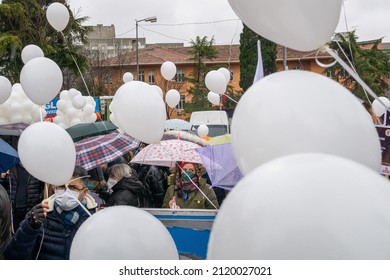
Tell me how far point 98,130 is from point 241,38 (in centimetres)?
1723

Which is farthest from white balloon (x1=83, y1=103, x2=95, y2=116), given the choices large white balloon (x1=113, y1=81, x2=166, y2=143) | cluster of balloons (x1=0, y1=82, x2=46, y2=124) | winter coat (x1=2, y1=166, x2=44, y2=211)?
large white balloon (x1=113, y1=81, x2=166, y2=143)

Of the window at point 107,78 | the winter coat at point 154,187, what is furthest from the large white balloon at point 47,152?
the window at point 107,78

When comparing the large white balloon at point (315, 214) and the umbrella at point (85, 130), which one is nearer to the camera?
the large white balloon at point (315, 214)

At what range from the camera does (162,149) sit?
5.70 m

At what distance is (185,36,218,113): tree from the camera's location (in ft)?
104

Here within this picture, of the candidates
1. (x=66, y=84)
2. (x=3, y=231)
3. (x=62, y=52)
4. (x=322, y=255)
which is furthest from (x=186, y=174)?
(x=66, y=84)

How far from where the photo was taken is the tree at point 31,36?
19.2 metres

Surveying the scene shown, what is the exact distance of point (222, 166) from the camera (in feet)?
14.7

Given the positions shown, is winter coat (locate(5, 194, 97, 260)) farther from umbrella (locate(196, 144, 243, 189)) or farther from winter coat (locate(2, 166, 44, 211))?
winter coat (locate(2, 166, 44, 211))

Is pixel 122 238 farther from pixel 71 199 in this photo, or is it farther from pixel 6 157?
pixel 6 157

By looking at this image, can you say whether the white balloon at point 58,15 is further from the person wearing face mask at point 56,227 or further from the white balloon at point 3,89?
the person wearing face mask at point 56,227

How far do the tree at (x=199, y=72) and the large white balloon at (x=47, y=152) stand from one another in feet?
92.3

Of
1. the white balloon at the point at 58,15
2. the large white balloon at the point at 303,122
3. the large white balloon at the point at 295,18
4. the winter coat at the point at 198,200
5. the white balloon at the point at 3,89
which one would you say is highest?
the white balloon at the point at 58,15
